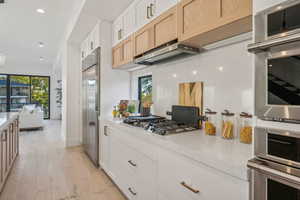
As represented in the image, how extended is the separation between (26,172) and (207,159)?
3084mm

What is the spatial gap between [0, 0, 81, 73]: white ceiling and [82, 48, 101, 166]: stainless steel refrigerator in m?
1.11

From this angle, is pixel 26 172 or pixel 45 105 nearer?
pixel 26 172

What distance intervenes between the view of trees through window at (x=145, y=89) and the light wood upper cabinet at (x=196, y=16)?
1311 mm

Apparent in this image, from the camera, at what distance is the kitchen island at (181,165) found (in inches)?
36.3

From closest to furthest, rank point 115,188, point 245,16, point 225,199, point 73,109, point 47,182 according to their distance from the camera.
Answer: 1. point 225,199
2. point 245,16
3. point 115,188
4. point 47,182
5. point 73,109

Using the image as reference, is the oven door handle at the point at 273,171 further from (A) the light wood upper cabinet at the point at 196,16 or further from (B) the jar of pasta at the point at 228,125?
(A) the light wood upper cabinet at the point at 196,16

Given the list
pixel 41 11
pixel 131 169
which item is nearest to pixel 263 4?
pixel 131 169

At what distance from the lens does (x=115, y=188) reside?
7.75ft

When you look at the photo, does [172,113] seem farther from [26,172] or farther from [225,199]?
[26,172]

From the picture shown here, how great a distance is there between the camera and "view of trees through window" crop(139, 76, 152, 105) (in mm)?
2777

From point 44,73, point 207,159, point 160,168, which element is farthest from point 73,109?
point 44,73

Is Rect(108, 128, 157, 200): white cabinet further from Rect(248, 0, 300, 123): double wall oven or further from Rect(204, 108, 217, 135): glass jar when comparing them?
Rect(248, 0, 300, 123): double wall oven

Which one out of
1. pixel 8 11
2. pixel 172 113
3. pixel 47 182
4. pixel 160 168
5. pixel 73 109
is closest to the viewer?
pixel 160 168

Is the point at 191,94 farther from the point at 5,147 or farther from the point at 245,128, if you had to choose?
the point at 5,147
